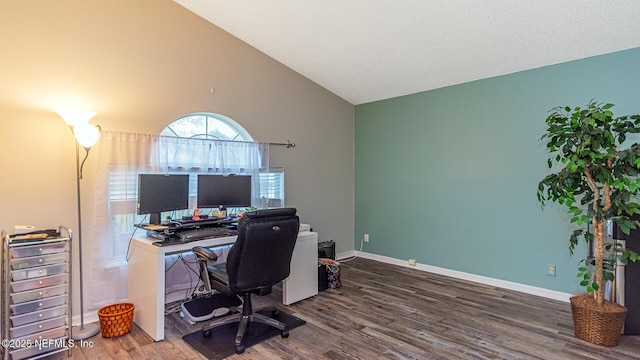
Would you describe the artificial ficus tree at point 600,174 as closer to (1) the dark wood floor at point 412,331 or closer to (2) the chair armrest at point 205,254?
(1) the dark wood floor at point 412,331

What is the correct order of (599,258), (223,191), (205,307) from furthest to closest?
(223,191) → (205,307) → (599,258)

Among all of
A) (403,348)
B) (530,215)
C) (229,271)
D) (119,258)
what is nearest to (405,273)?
(530,215)

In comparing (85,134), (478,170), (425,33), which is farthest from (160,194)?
(478,170)

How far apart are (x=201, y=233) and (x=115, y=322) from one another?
911 millimetres

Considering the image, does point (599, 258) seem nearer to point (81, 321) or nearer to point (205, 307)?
point (205, 307)

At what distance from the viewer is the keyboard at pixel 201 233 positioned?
2.83 metres

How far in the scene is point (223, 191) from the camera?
3.47 metres

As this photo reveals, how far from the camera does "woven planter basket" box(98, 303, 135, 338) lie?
8.71 ft

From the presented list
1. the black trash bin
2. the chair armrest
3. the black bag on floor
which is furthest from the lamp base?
the black trash bin

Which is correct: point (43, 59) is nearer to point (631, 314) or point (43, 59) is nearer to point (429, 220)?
point (429, 220)

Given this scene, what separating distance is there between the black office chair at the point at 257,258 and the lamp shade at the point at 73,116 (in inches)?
60.9

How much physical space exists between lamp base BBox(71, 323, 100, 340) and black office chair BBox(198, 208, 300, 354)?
882 mm

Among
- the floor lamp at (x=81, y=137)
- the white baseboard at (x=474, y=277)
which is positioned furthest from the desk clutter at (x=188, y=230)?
the white baseboard at (x=474, y=277)

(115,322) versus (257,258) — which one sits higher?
(257,258)
